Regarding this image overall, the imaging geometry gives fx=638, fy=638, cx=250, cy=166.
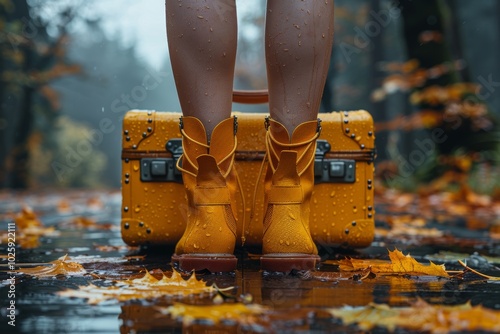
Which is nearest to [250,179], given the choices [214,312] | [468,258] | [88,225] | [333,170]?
[333,170]

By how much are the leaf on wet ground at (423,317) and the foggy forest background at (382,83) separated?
4193 millimetres

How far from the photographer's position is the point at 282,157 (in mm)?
1596

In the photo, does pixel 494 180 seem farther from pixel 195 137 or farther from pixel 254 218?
pixel 195 137

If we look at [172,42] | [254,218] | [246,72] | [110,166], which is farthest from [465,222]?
[110,166]

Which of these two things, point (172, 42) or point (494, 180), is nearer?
point (172, 42)

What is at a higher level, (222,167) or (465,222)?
(222,167)

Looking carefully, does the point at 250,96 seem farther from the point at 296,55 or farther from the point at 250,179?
the point at 296,55

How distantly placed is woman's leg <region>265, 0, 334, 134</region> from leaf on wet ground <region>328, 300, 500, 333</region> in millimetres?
649

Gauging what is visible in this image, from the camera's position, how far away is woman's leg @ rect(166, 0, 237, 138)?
157cm

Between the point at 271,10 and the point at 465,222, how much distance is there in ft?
7.80

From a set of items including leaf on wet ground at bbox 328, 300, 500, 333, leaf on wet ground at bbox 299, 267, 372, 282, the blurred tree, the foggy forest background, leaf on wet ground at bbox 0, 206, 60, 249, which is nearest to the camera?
leaf on wet ground at bbox 328, 300, 500, 333

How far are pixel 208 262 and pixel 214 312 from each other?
448 mm

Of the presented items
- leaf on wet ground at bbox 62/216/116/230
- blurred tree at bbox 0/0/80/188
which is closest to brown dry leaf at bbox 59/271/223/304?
leaf on wet ground at bbox 62/216/116/230

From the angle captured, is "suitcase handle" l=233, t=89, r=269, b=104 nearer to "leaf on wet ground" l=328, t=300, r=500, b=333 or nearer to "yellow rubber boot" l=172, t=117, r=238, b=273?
"yellow rubber boot" l=172, t=117, r=238, b=273
